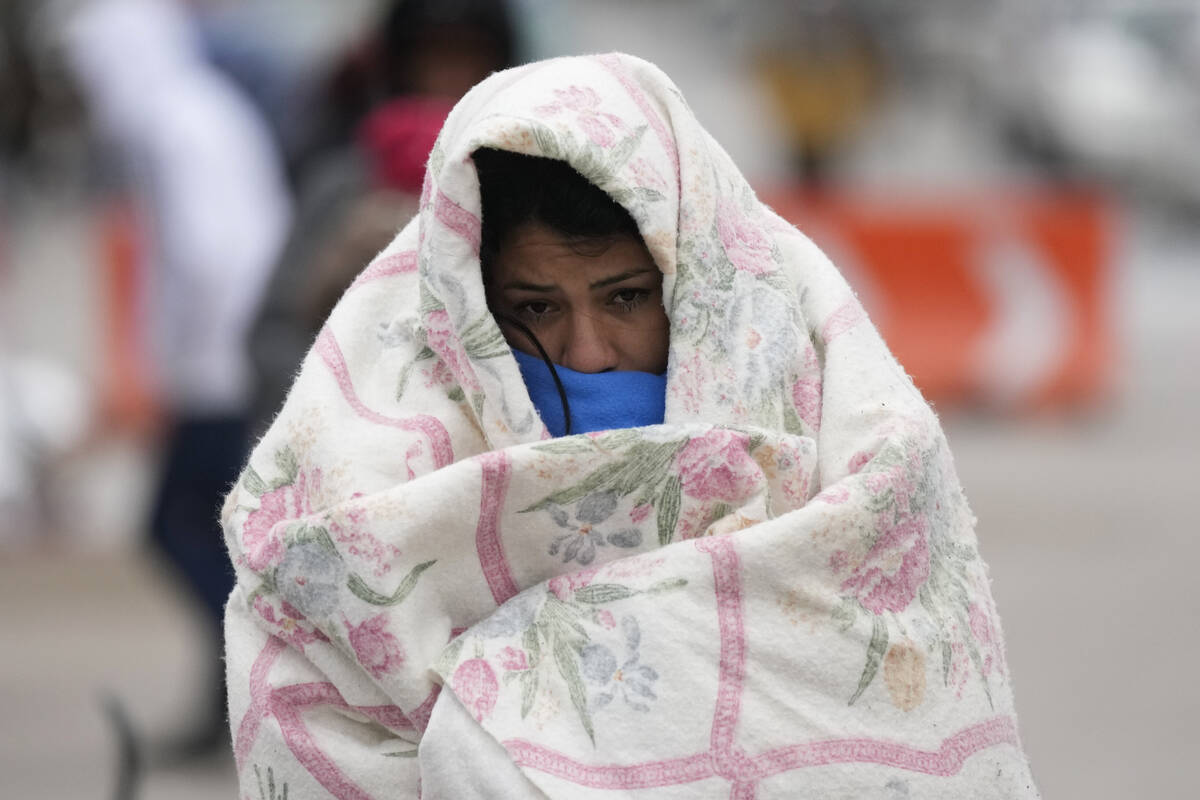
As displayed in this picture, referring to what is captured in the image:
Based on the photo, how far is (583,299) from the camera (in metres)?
1.97

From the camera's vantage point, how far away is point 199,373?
17.3 ft

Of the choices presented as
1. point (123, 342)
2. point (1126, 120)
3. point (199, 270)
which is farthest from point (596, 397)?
point (1126, 120)

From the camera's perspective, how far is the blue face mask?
75.8 inches

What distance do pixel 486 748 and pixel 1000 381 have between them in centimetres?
851

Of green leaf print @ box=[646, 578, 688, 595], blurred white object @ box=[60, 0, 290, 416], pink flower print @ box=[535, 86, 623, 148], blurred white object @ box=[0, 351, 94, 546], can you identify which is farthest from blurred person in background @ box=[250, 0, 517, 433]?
blurred white object @ box=[0, 351, 94, 546]

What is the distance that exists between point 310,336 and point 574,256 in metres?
1.86

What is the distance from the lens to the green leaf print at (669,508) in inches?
71.4

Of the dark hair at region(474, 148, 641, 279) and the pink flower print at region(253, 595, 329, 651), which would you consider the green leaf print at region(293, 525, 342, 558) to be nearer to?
the pink flower print at region(253, 595, 329, 651)

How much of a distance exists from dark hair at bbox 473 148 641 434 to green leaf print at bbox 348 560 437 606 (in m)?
0.25

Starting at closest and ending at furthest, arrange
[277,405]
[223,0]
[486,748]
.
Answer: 1. [486,748]
2. [277,405]
3. [223,0]

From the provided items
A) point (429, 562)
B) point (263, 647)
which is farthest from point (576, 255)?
point (263, 647)

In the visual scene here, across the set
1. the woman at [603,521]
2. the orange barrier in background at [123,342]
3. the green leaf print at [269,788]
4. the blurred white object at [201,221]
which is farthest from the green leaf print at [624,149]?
the orange barrier in background at [123,342]

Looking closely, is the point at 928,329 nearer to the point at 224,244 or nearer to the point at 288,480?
the point at 224,244

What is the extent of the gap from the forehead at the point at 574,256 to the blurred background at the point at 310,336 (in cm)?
125
